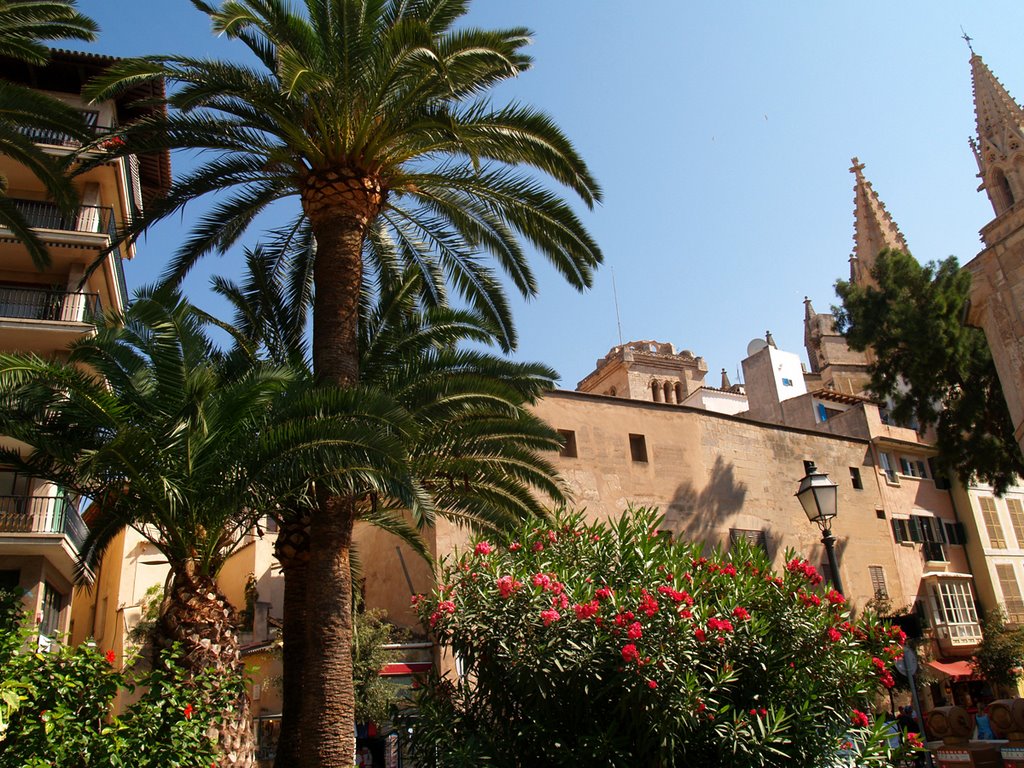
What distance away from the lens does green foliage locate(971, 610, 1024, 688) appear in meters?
29.8

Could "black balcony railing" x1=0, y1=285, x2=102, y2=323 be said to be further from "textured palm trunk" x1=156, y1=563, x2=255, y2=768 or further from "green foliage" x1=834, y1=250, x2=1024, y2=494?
"green foliage" x1=834, y1=250, x2=1024, y2=494

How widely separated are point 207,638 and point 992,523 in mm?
34803

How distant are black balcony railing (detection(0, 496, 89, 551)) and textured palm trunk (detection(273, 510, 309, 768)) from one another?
8636mm

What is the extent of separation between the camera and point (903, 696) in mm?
29250

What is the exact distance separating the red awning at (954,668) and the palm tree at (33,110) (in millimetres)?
30580

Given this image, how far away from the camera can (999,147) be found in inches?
1234

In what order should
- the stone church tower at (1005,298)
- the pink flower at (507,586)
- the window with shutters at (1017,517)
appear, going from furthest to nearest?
1. the window with shutters at (1017,517)
2. the stone church tower at (1005,298)
3. the pink flower at (507,586)

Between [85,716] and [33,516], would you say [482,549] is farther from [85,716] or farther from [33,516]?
[33,516]

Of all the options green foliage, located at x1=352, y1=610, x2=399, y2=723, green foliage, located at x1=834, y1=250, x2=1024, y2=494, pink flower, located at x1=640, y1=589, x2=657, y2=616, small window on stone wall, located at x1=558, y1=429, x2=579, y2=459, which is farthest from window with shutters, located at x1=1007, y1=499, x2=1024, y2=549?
pink flower, located at x1=640, y1=589, x2=657, y2=616

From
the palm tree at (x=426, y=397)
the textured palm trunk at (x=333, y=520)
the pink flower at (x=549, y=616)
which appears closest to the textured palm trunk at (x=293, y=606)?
the palm tree at (x=426, y=397)

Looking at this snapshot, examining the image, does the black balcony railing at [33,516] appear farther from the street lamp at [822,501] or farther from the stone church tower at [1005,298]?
the stone church tower at [1005,298]

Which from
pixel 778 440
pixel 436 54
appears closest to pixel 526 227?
pixel 436 54

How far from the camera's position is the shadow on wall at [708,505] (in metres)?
26.0

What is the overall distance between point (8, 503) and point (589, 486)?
47.2ft
